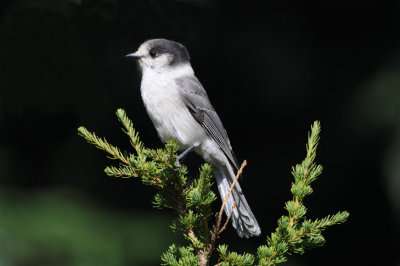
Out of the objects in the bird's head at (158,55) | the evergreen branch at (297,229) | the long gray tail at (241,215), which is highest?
the bird's head at (158,55)

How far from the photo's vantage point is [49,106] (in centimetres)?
479

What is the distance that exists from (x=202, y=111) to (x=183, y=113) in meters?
0.17

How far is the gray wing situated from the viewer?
3.25m

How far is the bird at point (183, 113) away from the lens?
3107 mm

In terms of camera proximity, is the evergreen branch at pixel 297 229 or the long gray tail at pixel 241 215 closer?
the evergreen branch at pixel 297 229

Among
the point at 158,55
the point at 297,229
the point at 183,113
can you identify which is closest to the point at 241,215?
the point at 183,113

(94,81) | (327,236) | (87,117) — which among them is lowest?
(327,236)

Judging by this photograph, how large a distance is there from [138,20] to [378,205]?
9.04 feet

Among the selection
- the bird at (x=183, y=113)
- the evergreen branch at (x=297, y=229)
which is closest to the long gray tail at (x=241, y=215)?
the bird at (x=183, y=113)

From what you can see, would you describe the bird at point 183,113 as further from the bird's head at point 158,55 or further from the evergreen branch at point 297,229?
the evergreen branch at point 297,229

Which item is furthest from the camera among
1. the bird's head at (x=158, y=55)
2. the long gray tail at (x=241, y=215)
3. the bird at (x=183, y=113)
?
the bird's head at (x=158, y=55)

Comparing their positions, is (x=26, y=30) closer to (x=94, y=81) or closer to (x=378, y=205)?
(x=94, y=81)

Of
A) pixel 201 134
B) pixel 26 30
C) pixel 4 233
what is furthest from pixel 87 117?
pixel 201 134

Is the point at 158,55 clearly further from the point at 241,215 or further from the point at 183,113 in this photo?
the point at 241,215
